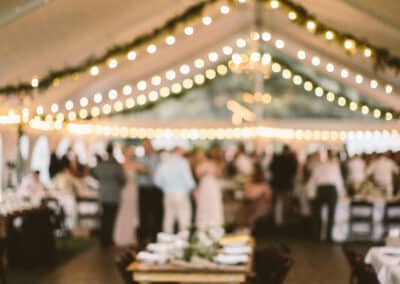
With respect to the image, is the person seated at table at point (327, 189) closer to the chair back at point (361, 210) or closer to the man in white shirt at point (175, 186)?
the chair back at point (361, 210)

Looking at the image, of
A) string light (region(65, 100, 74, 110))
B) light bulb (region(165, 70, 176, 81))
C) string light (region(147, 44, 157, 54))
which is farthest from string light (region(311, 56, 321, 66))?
string light (region(65, 100, 74, 110))

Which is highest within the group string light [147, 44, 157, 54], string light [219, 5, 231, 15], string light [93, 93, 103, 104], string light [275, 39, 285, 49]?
string light [219, 5, 231, 15]

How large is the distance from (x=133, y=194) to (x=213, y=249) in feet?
20.4

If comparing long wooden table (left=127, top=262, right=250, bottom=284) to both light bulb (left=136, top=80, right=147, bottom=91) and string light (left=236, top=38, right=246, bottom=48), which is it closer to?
light bulb (left=136, top=80, right=147, bottom=91)

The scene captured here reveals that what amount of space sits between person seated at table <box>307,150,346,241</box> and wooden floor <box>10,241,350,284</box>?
2.85ft

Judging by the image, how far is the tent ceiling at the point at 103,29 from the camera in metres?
10.3

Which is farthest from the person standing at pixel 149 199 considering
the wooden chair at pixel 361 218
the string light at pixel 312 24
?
the string light at pixel 312 24

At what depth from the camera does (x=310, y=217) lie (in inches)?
584

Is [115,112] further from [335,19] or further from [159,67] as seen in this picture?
[335,19]

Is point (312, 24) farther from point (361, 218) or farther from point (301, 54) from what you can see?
point (301, 54)

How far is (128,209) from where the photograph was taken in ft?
42.0

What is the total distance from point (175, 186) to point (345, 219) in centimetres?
281

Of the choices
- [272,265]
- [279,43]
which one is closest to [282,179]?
[279,43]

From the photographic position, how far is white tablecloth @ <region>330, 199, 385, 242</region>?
515 inches
